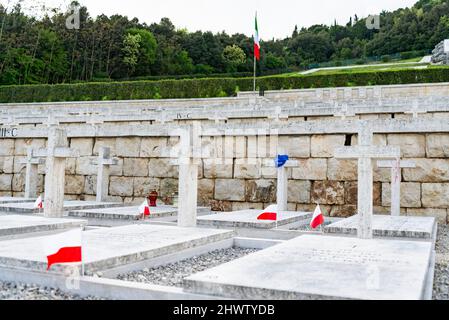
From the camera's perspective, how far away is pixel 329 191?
30.4 ft

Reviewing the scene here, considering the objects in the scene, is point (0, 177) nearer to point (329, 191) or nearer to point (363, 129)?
point (329, 191)

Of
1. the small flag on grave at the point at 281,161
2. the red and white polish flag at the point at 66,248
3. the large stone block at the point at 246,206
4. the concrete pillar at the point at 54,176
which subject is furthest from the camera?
the large stone block at the point at 246,206

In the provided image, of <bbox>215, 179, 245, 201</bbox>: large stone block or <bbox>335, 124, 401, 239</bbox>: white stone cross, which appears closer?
<bbox>335, 124, 401, 239</bbox>: white stone cross

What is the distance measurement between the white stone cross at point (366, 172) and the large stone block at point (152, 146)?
588 centimetres

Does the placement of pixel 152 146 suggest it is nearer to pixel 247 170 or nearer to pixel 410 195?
pixel 247 170

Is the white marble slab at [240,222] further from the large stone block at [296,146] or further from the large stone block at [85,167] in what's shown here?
the large stone block at [85,167]

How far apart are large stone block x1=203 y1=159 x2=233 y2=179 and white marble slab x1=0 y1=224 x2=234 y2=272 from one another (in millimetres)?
3941

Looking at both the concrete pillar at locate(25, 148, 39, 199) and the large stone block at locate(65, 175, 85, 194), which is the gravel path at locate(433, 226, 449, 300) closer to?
the large stone block at locate(65, 175, 85, 194)

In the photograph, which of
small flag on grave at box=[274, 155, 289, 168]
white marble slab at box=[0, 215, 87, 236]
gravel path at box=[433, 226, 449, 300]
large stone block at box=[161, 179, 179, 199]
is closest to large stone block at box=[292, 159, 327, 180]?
small flag on grave at box=[274, 155, 289, 168]

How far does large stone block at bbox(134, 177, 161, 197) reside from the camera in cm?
1070

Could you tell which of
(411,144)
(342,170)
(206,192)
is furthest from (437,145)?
(206,192)

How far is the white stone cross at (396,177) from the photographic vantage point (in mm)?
7822

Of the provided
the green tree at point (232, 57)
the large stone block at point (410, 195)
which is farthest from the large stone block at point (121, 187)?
the green tree at point (232, 57)
